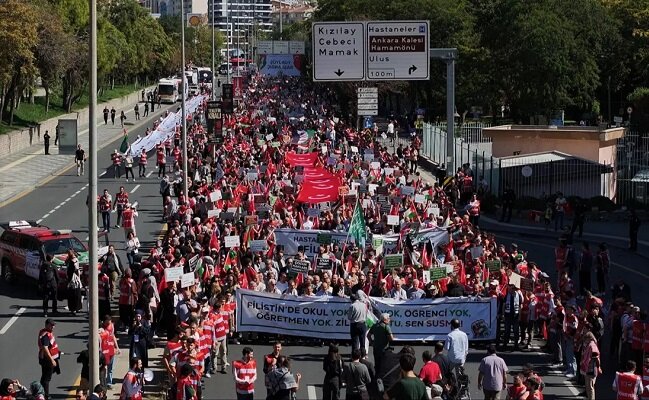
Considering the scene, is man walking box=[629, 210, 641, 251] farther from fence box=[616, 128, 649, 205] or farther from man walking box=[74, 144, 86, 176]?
man walking box=[74, 144, 86, 176]

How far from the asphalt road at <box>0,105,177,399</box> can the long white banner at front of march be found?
3652 millimetres

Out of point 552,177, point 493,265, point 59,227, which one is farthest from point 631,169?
point 493,265

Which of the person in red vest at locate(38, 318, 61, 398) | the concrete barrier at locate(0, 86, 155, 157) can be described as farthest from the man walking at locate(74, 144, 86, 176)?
the person in red vest at locate(38, 318, 61, 398)

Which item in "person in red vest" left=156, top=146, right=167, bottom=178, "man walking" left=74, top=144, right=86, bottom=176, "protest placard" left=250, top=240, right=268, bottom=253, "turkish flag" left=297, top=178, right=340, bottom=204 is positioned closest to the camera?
"protest placard" left=250, top=240, right=268, bottom=253

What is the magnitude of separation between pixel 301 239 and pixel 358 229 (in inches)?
81.3

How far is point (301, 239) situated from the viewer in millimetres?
29812

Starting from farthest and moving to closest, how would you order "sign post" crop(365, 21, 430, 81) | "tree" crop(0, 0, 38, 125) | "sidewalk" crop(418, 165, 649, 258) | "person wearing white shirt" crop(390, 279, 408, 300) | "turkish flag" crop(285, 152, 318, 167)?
"tree" crop(0, 0, 38, 125)
"sign post" crop(365, 21, 430, 81)
"turkish flag" crop(285, 152, 318, 167)
"sidewalk" crop(418, 165, 649, 258)
"person wearing white shirt" crop(390, 279, 408, 300)

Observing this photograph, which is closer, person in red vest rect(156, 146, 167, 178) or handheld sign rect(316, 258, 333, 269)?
handheld sign rect(316, 258, 333, 269)

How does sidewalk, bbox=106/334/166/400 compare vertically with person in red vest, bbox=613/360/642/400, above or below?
below

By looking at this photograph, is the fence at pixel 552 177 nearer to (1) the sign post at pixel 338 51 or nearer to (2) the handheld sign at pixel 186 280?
(1) the sign post at pixel 338 51

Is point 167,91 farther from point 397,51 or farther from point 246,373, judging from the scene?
point 246,373

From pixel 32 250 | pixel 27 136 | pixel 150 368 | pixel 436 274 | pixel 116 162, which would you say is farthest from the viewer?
pixel 27 136

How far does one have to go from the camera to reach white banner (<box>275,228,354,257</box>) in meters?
29.3

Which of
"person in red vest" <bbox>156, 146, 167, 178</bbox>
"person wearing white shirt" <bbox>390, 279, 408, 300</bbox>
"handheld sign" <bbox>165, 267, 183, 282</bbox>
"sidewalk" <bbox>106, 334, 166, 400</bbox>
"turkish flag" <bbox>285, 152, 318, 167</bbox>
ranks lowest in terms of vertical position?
"sidewalk" <bbox>106, 334, 166, 400</bbox>
